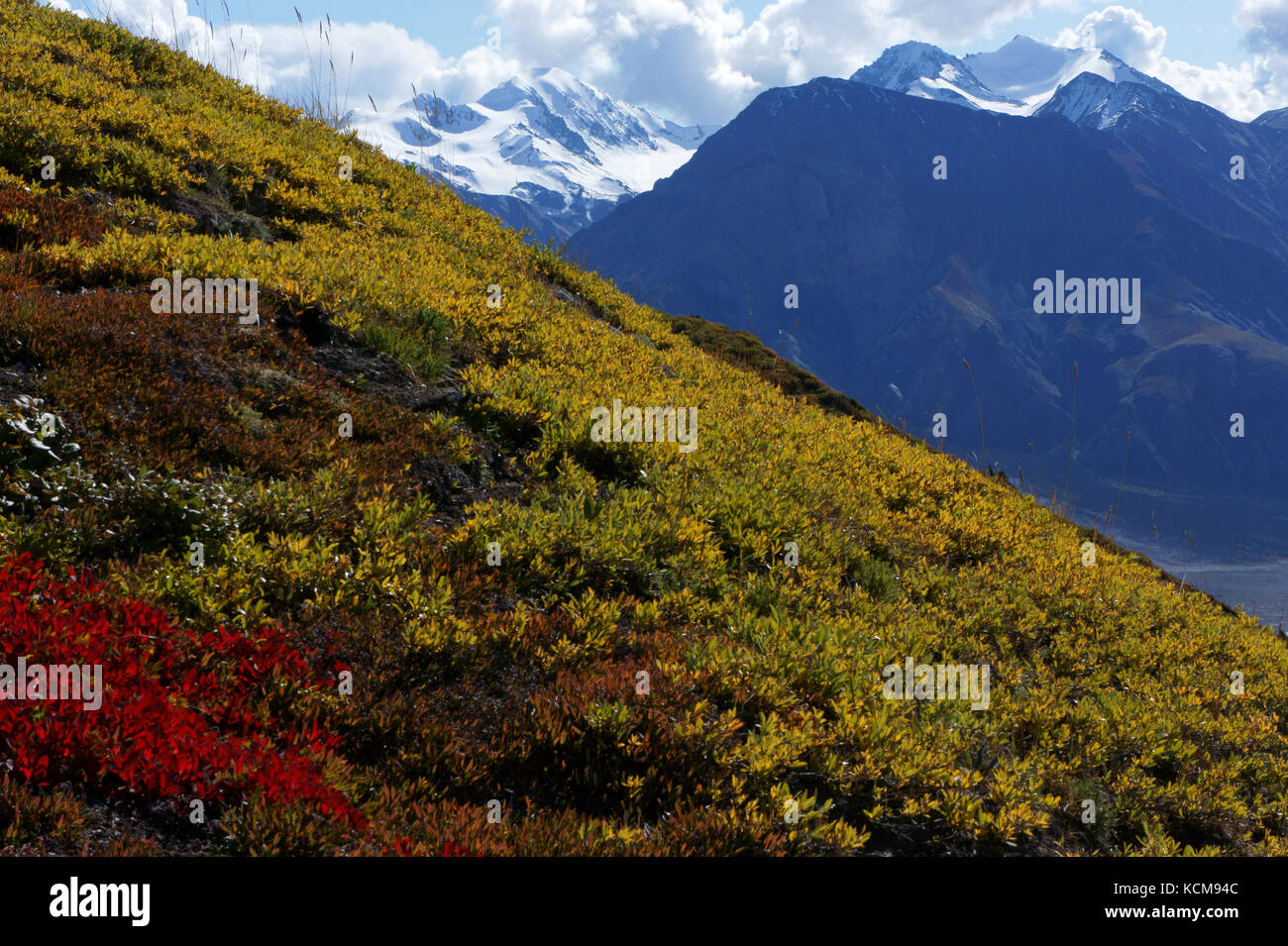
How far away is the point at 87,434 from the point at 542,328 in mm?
6673

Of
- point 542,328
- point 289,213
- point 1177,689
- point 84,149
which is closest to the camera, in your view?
point 1177,689

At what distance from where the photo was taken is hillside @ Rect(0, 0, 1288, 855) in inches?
168

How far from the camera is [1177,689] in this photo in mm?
7875

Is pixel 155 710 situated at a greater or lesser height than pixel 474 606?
lesser

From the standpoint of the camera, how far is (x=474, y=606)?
5.96 metres

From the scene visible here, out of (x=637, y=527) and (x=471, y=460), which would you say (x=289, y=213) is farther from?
(x=637, y=527)

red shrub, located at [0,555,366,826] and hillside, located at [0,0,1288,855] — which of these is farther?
hillside, located at [0,0,1288,855]

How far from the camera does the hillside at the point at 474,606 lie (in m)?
4.26

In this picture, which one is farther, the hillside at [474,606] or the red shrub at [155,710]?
the hillside at [474,606]

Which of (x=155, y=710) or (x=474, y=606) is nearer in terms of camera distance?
(x=155, y=710)

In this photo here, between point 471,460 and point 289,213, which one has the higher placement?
point 289,213
